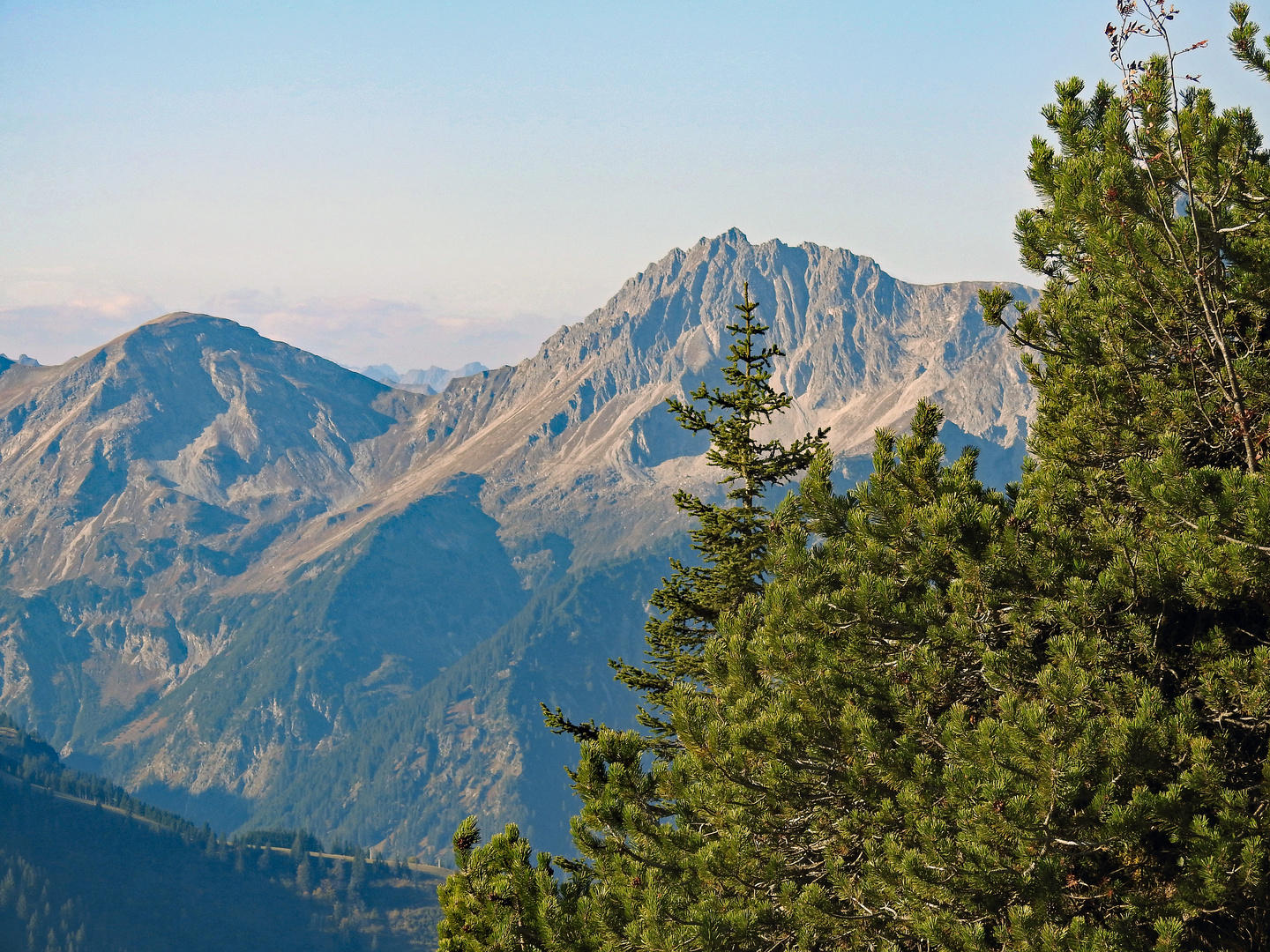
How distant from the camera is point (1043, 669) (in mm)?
11734

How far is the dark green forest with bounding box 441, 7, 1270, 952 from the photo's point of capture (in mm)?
11281

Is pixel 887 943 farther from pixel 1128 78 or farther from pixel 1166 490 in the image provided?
pixel 1128 78

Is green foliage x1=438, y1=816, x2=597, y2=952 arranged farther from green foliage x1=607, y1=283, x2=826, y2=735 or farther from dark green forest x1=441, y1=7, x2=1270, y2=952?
green foliage x1=607, y1=283, x2=826, y2=735

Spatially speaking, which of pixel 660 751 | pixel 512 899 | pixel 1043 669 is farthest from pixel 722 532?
pixel 1043 669

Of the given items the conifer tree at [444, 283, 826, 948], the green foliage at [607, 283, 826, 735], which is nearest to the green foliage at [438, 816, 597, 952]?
the conifer tree at [444, 283, 826, 948]

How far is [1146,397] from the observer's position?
546 inches

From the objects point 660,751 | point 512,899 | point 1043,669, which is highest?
point 1043,669

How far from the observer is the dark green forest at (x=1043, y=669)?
37.0ft

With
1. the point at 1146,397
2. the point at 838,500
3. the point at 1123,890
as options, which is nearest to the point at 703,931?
the point at 1123,890

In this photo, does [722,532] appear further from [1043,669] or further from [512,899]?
[1043,669]

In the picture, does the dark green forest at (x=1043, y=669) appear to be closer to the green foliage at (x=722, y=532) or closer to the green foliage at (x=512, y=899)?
the green foliage at (x=512, y=899)

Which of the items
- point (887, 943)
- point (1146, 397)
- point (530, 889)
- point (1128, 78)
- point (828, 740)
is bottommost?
point (530, 889)

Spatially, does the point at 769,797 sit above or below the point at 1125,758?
below

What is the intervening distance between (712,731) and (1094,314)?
7952mm
